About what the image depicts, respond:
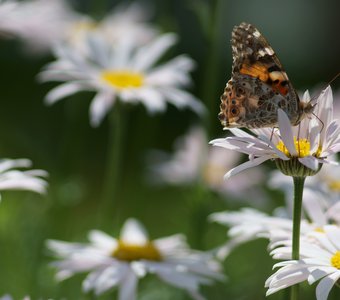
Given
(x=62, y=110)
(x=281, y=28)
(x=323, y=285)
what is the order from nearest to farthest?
(x=323, y=285) → (x=62, y=110) → (x=281, y=28)

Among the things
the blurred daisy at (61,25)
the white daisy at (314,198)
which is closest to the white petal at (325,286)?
the white daisy at (314,198)

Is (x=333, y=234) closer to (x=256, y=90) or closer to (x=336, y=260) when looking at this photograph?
(x=336, y=260)

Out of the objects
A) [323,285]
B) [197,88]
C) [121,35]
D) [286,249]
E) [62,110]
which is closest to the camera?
[323,285]

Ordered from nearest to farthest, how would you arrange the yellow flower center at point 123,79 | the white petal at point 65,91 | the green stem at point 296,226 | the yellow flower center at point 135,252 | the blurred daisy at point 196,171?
1. the green stem at point 296,226
2. the yellow flower center at point 135,252
3. the white petal at point 65,91
4. the yellow flower center at point 123,79
5. the blurred daisy at point 196,171

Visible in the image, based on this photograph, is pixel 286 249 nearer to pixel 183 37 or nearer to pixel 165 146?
pixel 165 146

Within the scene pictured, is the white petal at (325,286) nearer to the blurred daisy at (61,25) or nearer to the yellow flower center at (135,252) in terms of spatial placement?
the yellow flower center at (135,252)

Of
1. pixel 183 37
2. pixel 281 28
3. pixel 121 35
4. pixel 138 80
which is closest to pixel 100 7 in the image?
pixel 121 35

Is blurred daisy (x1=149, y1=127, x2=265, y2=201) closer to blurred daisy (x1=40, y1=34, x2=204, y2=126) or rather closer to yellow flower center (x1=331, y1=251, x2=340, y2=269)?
blurred daisy (x1=40, y1=34, x2=204, y2=126)
